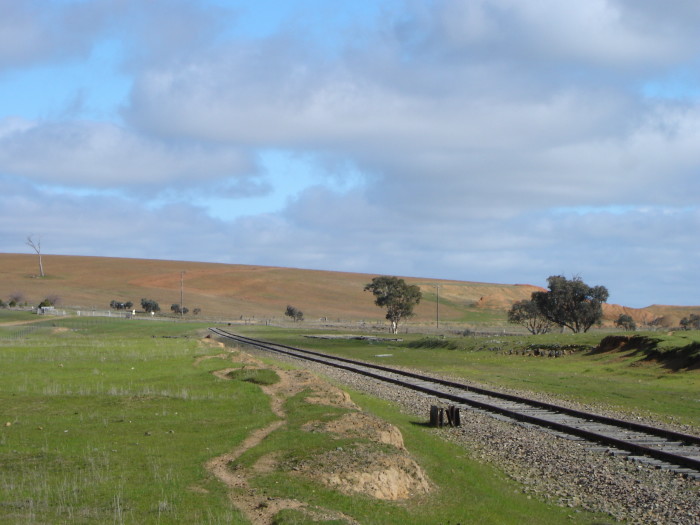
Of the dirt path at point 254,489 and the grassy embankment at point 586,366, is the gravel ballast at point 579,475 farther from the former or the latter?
the grassy embankment at point 586,366

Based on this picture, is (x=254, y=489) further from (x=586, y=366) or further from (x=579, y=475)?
(x=586, y=366)

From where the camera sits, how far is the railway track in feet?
45.6

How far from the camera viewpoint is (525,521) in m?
10.2

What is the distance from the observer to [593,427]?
1781 centimetres

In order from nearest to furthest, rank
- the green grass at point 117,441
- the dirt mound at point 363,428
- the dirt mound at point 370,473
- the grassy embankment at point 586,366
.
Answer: the green grass at point 117,441 → the dirt mound at point 370,473 → the dirt mound at point 363,428 → the grassy embankment at point 586,366

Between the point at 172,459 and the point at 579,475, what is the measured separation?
23.6 ft

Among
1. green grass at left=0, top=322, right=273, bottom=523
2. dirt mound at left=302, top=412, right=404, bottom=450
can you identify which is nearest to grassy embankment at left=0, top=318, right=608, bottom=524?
green grass at left=0, top=322, right=273, bottom=523

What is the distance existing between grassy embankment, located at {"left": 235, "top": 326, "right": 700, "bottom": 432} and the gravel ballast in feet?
20.2

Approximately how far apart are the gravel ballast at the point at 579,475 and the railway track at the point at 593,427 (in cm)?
44

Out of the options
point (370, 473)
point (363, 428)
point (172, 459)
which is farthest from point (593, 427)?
point (172, 459)

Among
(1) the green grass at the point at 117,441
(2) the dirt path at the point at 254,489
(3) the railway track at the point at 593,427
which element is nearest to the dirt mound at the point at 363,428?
(2) the dirt path at the point at 254,489

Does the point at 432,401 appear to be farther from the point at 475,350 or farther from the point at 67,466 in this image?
the point at 475,350

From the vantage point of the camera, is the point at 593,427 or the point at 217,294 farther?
the point at 217,294

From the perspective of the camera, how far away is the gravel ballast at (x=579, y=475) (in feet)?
35.1
